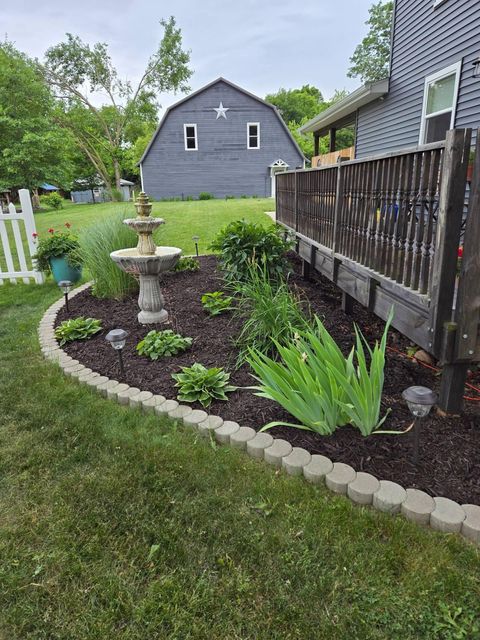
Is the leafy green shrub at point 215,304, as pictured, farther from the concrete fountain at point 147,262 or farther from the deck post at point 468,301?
the deck post at point 468,301

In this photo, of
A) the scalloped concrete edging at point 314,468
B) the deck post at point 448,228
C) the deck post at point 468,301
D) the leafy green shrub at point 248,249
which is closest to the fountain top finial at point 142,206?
the leafy green shrub at point 248,249

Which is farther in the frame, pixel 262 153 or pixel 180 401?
pixel 262 153

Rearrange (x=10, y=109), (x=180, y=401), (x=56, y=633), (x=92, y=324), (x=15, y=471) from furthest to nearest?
(x=10, y=109) < (x=92, y=324) < (x=180, y=401) < (x=15, y=471) < (x=56, y=633)

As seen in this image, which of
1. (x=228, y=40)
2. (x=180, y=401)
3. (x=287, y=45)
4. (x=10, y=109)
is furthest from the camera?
(x=287, y=45)

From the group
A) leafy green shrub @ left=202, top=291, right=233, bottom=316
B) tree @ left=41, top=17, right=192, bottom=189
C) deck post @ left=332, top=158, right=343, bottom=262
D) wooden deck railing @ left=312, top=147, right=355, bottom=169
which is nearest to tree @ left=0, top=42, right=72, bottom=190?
tree @ left=41, top=17, right=192, bottom=189

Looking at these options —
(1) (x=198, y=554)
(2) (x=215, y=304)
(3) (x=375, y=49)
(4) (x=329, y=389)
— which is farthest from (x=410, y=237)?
(3) (x=375, y=49)

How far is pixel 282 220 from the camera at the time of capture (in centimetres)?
689

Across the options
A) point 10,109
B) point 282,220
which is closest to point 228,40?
point 10,109

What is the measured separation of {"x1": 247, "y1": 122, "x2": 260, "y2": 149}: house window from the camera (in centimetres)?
2328

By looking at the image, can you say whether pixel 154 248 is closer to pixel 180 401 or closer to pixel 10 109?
pixel 180 401

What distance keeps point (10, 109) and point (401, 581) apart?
28.7 metres

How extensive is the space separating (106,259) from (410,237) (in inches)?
141

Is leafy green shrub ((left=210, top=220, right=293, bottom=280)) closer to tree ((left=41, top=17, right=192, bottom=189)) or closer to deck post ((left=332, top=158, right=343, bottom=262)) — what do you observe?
deck post ((left=332, top=158, right=343, bottom=262))

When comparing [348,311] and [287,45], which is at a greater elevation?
[287,45]
